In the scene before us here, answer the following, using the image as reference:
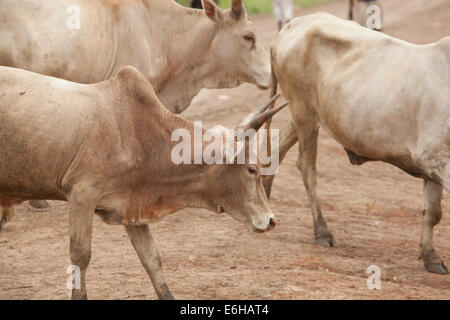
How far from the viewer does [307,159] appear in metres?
6.36

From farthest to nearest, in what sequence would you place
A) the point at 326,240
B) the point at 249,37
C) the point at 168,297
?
the point at 249,37 < the point at 326,240 < the point at 168,297

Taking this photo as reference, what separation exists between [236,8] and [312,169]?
156cm

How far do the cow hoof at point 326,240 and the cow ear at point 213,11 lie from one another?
82.1 inches

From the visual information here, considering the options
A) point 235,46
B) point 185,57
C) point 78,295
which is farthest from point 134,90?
point 235,46

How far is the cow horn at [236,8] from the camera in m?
6.67

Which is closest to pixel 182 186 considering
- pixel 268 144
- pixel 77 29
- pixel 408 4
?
pixel 268 144

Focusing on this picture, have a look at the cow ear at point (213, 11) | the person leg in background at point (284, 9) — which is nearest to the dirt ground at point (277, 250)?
the cow ear at point (213, 11)

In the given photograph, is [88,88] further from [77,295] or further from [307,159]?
[307,159]

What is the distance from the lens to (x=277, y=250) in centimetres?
580

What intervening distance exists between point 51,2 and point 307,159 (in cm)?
242

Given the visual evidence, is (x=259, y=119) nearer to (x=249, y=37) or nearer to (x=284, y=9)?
(x=249, y=37)

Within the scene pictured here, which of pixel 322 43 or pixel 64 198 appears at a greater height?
pixel 322 43

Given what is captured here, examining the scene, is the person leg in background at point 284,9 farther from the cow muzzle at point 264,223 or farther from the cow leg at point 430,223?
the cow muzzle at point 264,223

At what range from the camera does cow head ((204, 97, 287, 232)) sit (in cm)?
436
